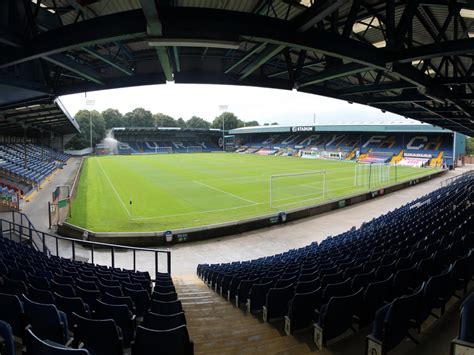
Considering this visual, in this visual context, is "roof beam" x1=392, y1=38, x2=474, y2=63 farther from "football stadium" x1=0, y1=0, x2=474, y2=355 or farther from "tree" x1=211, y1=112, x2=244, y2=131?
"tree" x1=211, y1=112, x2=244, y2=131

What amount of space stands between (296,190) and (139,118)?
114 m

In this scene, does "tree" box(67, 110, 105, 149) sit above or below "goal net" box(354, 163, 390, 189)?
above

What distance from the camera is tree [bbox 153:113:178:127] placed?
443 feet

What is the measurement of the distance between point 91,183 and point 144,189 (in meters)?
7.40

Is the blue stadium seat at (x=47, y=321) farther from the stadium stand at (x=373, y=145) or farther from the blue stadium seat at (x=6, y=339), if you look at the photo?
the stadium stand at (x=373, y=145)

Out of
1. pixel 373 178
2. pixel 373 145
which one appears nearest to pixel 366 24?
pixel 373 178

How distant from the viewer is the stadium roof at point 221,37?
4.49 metres

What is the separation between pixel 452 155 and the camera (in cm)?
5497

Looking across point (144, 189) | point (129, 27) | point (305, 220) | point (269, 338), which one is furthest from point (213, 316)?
point (144, 189)

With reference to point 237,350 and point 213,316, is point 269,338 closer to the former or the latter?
point 237,350

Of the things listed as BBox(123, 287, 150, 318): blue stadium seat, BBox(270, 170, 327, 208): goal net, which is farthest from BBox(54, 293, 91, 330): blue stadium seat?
BBox(270, 170, 327, 208): goal net

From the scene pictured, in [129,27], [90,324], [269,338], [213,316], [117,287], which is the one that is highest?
[129,27]

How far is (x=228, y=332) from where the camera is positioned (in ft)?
17.0

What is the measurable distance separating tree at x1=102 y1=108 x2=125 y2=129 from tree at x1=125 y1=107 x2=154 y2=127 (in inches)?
132
